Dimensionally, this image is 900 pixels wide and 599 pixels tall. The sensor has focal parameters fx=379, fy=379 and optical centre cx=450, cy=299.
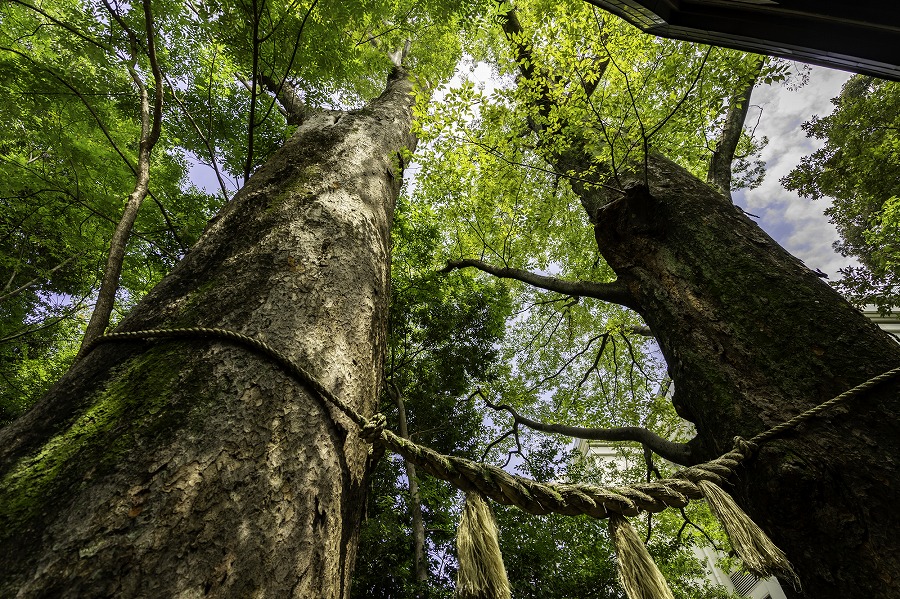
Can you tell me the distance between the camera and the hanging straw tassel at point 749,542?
48.1 inches

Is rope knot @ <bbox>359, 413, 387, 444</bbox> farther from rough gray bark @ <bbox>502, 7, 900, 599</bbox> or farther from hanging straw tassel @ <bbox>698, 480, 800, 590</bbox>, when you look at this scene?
rough gray bark @ <bbox>502, 7, 900, 599</bbox>

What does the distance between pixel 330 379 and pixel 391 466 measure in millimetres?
5617

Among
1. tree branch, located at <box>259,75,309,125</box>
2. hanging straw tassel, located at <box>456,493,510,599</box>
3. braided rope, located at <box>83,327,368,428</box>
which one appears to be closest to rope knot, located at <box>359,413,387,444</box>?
braided rope, located at <box>83,327,368,428</box>

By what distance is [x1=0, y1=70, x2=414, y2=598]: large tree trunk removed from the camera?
0.66 metres

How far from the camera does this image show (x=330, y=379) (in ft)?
3.85

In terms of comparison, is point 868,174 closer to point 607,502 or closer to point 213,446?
point 607,502

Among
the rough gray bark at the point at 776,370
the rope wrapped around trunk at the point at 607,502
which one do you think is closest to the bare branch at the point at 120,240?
the rope wrapped around trunk at the point at 607,502

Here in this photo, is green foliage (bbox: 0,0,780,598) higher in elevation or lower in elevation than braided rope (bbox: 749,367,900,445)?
higher

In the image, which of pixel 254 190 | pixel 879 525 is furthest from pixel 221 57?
pixel 879 525

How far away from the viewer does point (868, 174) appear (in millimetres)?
5785

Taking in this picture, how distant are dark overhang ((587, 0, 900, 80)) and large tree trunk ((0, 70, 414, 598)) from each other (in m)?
1.99

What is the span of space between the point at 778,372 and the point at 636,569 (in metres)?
1.06

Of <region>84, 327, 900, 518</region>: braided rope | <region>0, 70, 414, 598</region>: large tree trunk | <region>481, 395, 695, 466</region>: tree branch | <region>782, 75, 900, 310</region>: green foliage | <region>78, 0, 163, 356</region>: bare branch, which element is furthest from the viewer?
<region>782, 75, 900, 310</region>: green foliage

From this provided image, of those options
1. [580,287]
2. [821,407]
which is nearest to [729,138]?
[580,287]
